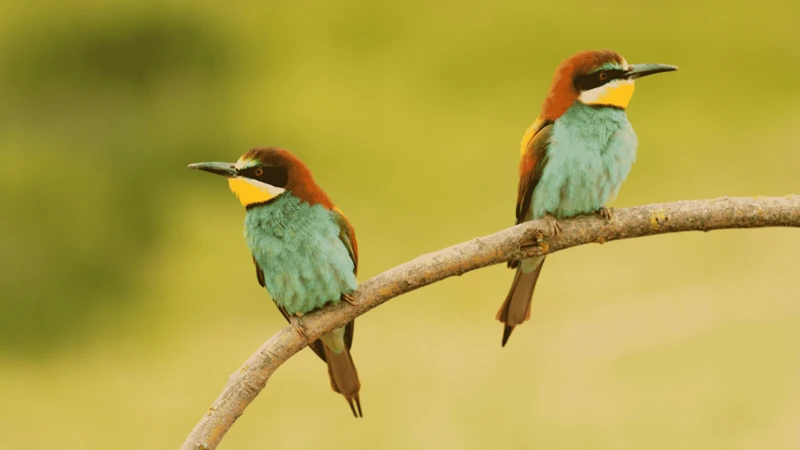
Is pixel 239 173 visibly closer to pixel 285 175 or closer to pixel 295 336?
pixel 285 175

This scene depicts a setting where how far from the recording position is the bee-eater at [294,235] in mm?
2221

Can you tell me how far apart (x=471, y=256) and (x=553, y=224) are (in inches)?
14.3

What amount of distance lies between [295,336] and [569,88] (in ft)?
3.62

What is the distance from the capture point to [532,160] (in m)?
2.50

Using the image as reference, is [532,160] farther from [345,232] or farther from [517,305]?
[345,232]

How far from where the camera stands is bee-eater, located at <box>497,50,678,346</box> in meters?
2.38

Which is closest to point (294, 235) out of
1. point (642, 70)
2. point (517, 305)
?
point (517, 305)

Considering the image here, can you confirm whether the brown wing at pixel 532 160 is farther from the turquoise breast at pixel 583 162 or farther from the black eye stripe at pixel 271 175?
the black eye stripe at pixel 271 175

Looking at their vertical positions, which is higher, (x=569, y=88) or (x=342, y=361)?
(x=569, y=88)

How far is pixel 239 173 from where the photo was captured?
216 cm

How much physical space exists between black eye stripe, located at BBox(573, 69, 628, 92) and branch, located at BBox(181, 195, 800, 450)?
1.35ft

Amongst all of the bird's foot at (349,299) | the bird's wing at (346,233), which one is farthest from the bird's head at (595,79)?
the bird's foot at (349,299)

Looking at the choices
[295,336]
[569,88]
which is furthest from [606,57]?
[295,336]

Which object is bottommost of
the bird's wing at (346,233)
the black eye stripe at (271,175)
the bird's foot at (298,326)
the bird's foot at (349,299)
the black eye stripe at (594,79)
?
the bird's foot at (298,326)
